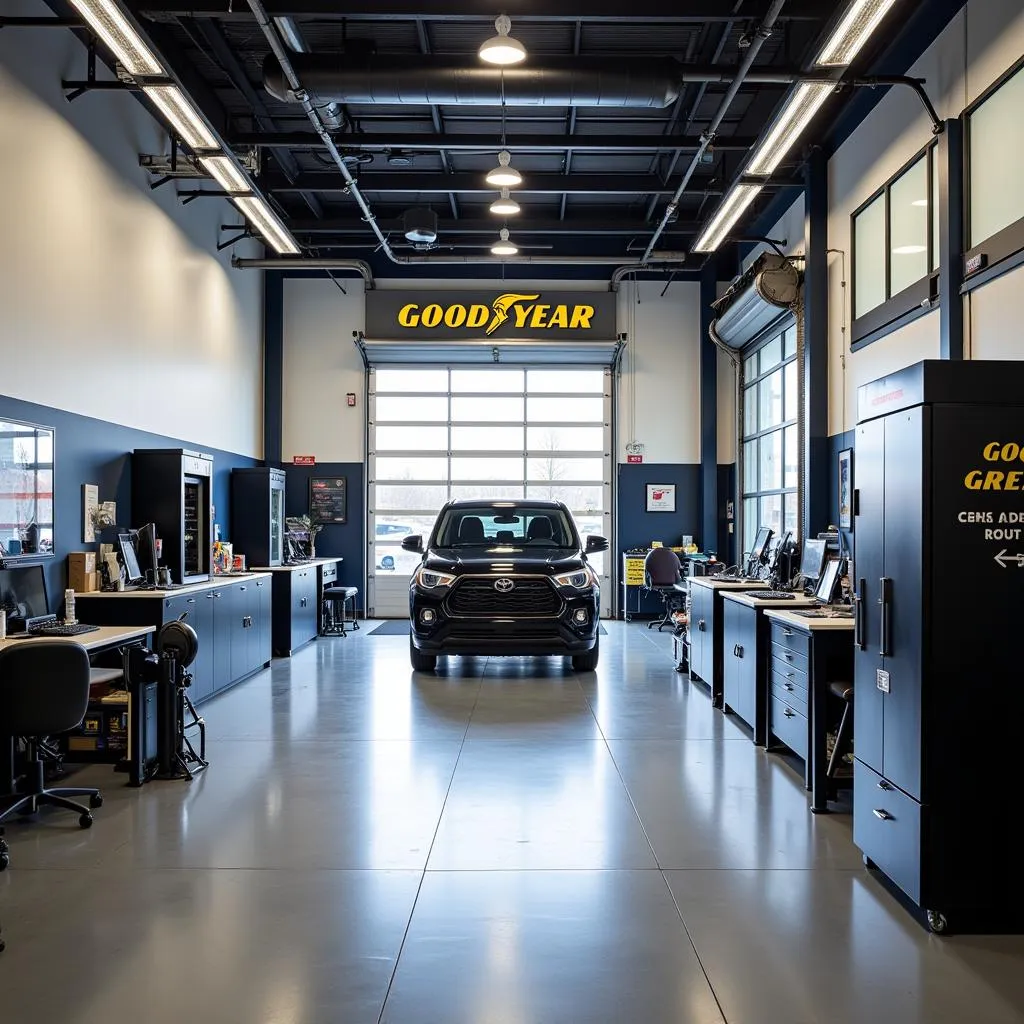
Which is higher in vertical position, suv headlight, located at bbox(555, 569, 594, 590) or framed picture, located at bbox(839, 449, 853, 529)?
framed picture, located at bbox(839, 449, 853, 529)

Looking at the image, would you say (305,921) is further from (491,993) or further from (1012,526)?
(1012,526)

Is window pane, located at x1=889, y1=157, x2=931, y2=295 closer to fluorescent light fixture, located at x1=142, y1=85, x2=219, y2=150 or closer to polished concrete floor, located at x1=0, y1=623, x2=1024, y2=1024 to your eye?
polished concrete floor, located at x1=0, y1=623, x2=1024, y2=1024

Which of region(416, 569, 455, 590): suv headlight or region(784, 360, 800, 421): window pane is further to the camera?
region(784, 360, 800, 421): window pane

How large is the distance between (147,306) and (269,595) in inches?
116

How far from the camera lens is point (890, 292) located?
6699mm

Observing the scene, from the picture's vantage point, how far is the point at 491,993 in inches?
102

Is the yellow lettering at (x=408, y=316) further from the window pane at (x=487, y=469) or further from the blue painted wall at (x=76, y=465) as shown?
the blue painted wall at (x=76, y=465)

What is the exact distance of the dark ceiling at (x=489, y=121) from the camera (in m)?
6.09

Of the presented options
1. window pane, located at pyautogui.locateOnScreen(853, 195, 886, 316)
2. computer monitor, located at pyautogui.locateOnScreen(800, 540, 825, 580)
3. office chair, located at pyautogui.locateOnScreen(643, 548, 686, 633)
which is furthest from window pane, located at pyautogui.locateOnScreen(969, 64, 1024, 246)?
office chair, located at pyautogui.locateOnScreen(643, 548, 686, 633)

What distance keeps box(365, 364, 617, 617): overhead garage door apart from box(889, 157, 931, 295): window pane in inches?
250

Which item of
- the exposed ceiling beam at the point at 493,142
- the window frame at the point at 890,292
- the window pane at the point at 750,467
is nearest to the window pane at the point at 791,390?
the window pane at the point at 750,467

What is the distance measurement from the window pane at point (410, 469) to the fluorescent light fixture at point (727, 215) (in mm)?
5209

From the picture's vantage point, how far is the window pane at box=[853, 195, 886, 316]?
6894mm

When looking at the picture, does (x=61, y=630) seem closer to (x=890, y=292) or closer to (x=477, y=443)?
(x=890, y=292)
